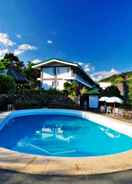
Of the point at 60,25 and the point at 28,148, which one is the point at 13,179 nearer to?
the point at 28,148

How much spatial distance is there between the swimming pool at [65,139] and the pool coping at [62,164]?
2.72m

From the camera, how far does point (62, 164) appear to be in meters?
4.61

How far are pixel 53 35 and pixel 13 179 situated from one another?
95.2 ft

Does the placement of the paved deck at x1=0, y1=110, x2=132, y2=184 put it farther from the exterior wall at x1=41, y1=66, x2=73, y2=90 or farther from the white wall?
the exterior wall at x1=41, y1=66, x2=73, y2=90

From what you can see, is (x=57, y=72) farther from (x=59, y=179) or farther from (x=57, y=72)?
(x=59, y=179)

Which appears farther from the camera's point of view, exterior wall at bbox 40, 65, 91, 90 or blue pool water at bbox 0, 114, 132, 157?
exterior wall at bbox 40, 65, 91, 90

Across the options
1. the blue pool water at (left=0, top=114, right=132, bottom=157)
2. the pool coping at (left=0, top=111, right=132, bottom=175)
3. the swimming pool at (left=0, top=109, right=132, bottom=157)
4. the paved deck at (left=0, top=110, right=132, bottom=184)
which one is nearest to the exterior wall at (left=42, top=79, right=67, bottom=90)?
the swimming pool at (left=0, top=109, right=132, bottom=157)

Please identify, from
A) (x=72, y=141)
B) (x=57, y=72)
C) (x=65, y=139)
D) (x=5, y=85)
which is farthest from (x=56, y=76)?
(x=72, y=141)

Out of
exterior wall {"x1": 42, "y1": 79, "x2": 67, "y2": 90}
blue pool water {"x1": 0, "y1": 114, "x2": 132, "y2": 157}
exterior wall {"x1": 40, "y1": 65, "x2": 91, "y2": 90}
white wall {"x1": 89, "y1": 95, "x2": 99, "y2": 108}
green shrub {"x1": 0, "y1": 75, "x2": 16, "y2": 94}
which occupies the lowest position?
blue pool water {"x1": 0, "y1": 114, "x2": 132, "y2": 157}

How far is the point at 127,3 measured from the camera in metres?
21.4

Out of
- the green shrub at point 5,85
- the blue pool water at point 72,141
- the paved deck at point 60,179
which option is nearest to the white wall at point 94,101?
the green shrub at point 5,85

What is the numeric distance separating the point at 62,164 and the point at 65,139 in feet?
20.0

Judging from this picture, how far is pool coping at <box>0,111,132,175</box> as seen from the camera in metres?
4.24

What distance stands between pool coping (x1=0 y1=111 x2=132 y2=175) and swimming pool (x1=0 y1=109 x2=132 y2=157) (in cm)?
272
